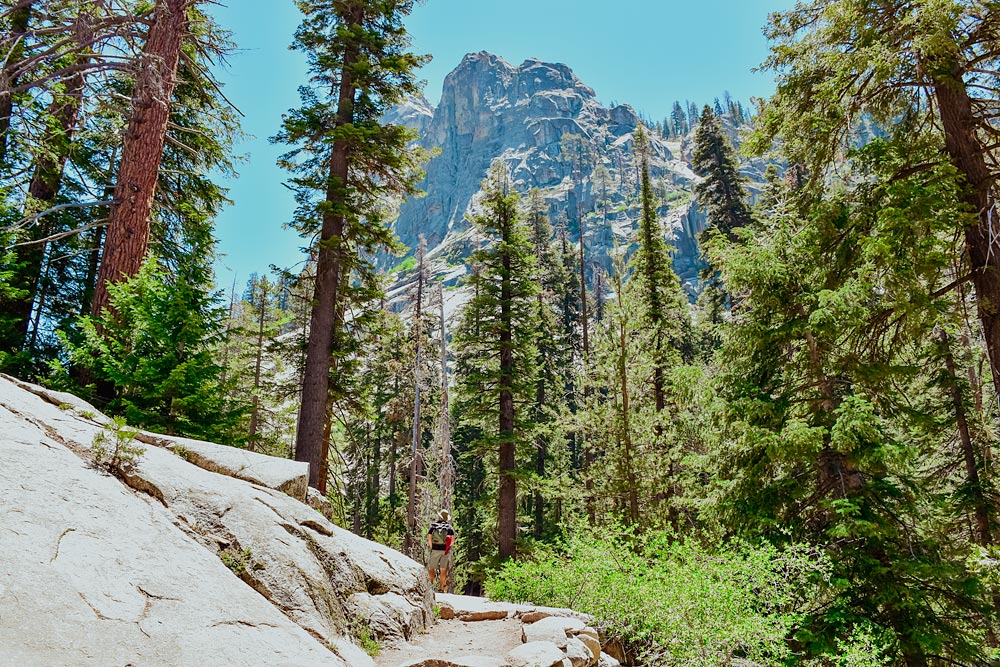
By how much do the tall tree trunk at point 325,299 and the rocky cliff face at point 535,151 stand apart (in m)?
112

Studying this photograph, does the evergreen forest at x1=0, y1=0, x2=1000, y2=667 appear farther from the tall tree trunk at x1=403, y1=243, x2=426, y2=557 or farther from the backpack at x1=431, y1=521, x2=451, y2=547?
the tall tree trunk at x1=403, y1=243, x2=426, y2=557

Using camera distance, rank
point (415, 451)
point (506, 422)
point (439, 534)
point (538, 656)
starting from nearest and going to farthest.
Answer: point (538, 656) < point (439, 534) < point (506, 422) < point (415, 451)

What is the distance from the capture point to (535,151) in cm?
15150

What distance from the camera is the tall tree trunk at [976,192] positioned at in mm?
7703

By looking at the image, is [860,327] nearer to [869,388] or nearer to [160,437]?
[869,388]

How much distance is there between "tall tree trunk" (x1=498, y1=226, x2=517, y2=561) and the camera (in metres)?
17.0

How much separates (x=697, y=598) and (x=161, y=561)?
555cm

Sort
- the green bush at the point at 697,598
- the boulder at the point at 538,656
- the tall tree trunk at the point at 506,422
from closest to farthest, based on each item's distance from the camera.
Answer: the boulder at the point at 538,656 → the green bush at the point at 697,598 → the tall tree trunk at the point at 506,422

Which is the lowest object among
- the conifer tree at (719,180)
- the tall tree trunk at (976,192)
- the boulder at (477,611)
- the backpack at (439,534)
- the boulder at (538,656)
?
the boulder at (477,611)

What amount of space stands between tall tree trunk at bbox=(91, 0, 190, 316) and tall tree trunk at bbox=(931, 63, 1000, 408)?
1260 cm

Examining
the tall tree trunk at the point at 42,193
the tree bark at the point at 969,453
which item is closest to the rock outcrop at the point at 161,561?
the tall tree trunk at the point at 42,193

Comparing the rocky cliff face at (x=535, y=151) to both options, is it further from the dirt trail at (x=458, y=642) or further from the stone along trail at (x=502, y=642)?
the dirt trail at (x=458, y=642)

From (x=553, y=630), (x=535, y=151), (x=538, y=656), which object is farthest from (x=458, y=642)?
(x=535, y=151)

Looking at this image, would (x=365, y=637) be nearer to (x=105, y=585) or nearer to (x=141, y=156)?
(x=105, y=585)
